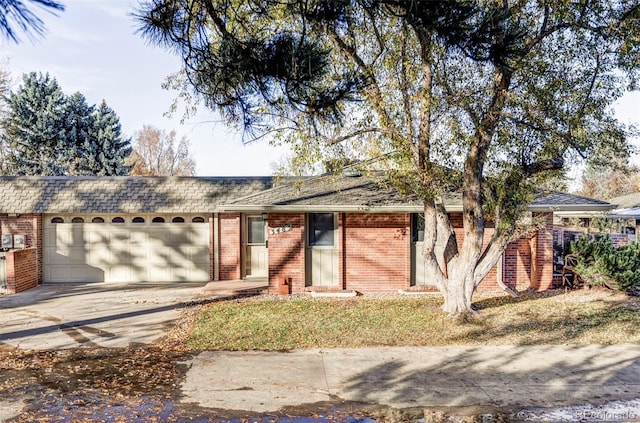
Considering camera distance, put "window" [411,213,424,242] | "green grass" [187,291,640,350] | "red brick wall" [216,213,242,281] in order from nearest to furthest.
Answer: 1. "green grass" [187,291,640,350]
2. "window" [411,213,424,242]
3. "red brick wall" [216,213,242,281]

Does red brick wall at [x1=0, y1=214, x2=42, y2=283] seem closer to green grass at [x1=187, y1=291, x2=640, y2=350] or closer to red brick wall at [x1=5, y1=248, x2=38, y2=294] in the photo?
red brick wall at [x1=5, y1=248, x2=38, y2=294]

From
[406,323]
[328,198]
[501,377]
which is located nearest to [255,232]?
[328,198]

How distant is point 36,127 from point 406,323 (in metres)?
25.4

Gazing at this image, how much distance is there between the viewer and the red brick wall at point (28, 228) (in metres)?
13.5

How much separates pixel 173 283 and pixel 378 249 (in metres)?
6.40

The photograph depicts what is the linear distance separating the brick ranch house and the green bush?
78 centimetres

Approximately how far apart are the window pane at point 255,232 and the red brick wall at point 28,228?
630 cm

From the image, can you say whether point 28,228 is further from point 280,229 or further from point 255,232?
point 280,229

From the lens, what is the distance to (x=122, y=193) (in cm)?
1399

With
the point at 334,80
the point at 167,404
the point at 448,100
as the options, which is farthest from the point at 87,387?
the point at 448,100

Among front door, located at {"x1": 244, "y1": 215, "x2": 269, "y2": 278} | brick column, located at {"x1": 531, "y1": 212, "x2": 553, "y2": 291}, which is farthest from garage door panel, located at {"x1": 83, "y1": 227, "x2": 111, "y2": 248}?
brick column, located at {"x1": 531, "y1": 212, "x2": 553, "y2": 291}

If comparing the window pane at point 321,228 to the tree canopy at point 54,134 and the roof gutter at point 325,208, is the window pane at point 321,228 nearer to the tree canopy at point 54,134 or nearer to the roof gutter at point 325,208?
the roof gutter at point 325,208

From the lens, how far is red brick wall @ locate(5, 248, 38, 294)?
1212cm

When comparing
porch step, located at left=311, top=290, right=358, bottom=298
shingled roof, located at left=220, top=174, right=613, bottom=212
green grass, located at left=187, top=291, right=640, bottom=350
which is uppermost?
shingled roof, located at left=220, top=174, right=613, bottom=212
